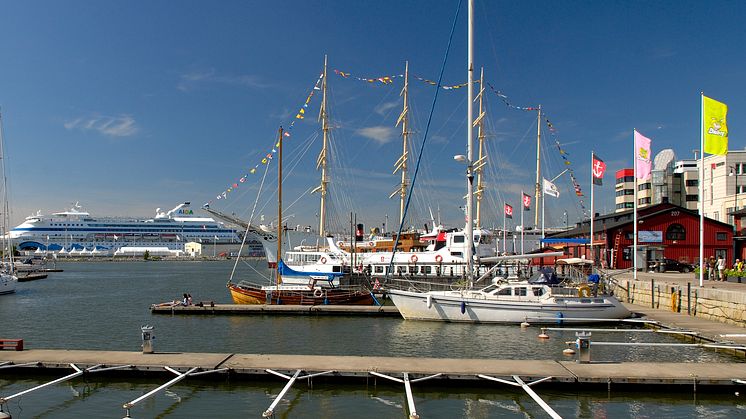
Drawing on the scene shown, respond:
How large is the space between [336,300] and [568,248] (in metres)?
36.4

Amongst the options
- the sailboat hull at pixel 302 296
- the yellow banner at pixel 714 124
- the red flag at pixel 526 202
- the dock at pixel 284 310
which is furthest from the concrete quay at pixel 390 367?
the red flag at pixel 526 202

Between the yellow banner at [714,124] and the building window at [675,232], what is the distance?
26867mm

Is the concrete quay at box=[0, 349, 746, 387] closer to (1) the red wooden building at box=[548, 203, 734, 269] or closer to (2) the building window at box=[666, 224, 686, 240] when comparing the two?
(1) the red wooden building at box=[548, 203, 734, 269]

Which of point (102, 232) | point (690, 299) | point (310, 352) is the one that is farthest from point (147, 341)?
point (102, 232)

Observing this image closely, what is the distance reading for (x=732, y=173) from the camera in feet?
209

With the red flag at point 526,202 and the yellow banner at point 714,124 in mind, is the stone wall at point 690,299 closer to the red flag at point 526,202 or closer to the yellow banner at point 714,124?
the yellow banner at point 714,124

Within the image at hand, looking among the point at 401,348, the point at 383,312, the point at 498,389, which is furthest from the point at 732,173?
the point at 498,389

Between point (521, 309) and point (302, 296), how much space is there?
15010mm

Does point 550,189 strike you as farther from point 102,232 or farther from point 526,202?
point 102,232

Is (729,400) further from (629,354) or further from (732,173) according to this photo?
(732,173)

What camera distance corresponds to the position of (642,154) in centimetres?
3459

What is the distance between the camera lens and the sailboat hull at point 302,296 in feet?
121

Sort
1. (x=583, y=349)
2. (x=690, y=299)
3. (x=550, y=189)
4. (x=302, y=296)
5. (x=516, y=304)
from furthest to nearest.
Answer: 1. (x=550, y=189)
2. (x=302, y=296)
3. (x=690, y=299)
4. (x=516, y=304)
5. (x=583, y=349)

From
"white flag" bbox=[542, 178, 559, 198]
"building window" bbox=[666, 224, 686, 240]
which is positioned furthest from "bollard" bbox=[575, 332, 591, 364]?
"building window" bbox=[666, 224, 686, 240]
